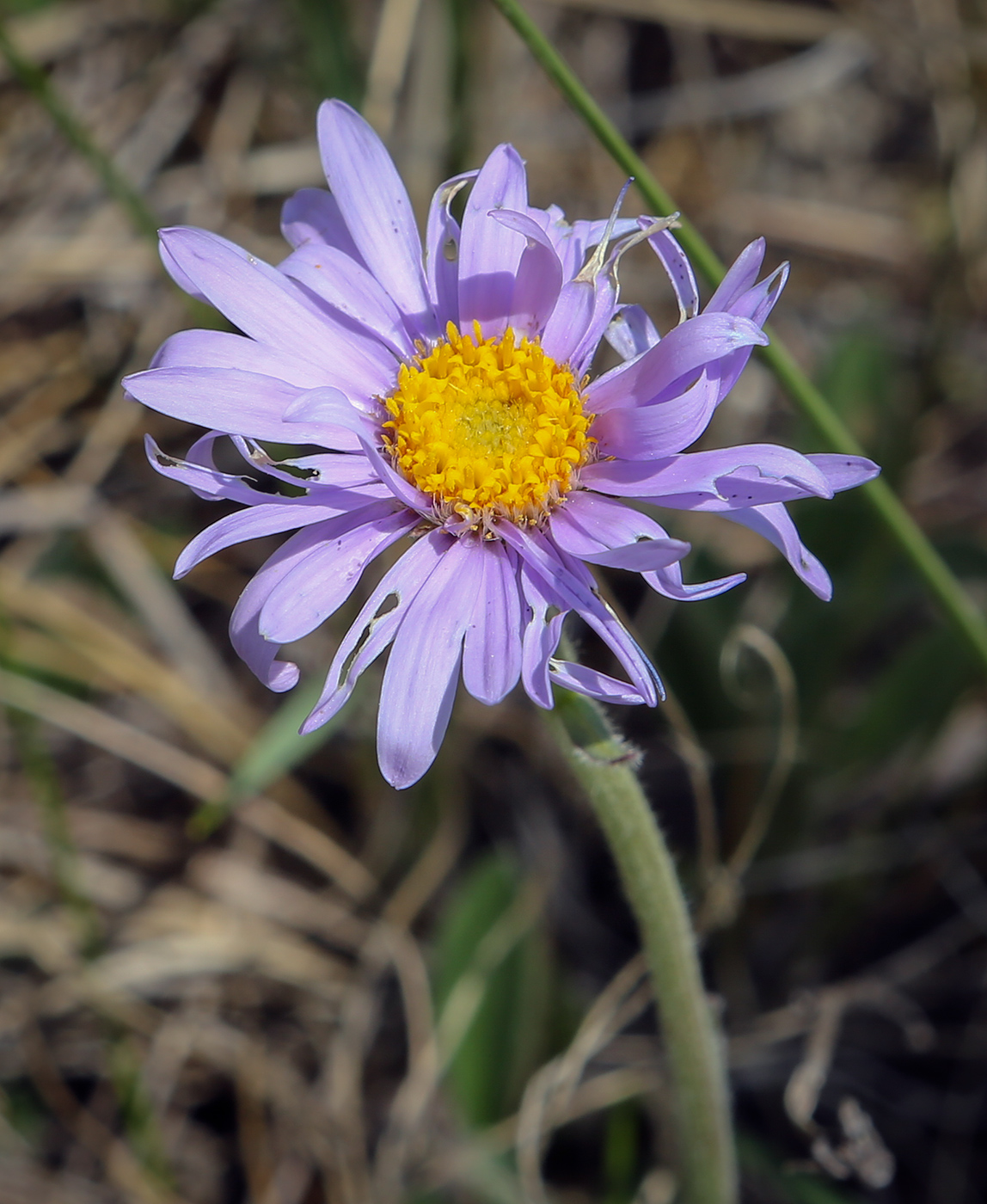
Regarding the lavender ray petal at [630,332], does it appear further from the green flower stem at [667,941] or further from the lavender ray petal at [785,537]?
the green flower stem at [667,941]

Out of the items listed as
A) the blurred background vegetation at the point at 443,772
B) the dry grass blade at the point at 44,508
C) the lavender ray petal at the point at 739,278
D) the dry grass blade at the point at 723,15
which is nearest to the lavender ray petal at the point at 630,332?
the lavender ray petal at the point at 739,278

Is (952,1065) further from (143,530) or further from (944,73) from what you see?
(944,73)

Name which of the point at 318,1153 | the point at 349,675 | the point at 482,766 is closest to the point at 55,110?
the point at 349,675

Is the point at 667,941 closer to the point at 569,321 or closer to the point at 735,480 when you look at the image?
the point at 735,480

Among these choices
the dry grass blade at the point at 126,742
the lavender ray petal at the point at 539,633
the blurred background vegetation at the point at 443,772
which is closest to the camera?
the lavender ray petal at the point at 539,633

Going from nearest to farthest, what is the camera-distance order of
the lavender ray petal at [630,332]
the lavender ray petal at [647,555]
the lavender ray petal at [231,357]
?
the lavender ray petal at [647,555] < the lavender ray petal at [231,357] < the lavender ray petal at [630,332]

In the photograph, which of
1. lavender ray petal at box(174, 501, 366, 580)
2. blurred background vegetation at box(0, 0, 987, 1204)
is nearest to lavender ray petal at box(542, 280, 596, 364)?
lavender ray petal at box(174, 501, 366, 580)
